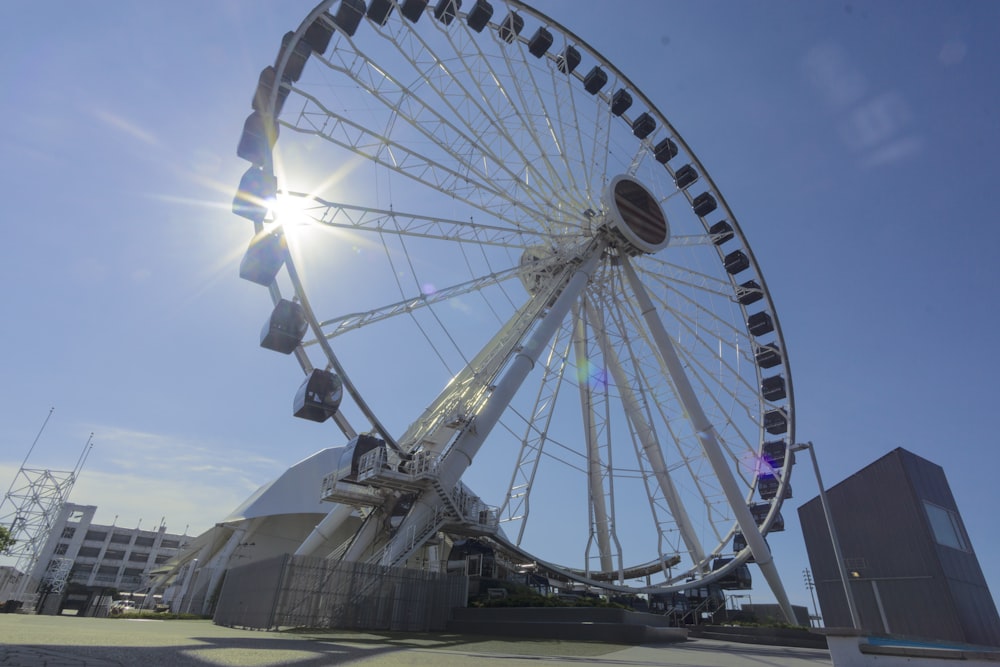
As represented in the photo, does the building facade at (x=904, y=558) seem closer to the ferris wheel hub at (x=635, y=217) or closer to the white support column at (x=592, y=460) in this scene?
the white support column at (x=592, y=460)

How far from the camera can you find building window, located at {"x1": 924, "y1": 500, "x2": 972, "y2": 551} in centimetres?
2339

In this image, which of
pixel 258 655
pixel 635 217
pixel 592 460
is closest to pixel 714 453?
pixel 592 460

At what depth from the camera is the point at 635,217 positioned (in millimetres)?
24547

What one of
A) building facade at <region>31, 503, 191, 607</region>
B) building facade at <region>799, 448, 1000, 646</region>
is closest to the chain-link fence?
building facade at <region>799, 448, 1000, 646</region>

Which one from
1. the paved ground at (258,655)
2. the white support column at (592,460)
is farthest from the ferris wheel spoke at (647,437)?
the paved ground at (258,655)

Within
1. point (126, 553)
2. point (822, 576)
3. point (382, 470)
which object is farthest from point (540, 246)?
point (126, 553)

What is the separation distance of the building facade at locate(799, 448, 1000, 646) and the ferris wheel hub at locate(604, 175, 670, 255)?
14272mm

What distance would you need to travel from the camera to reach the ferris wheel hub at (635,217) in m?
23.7

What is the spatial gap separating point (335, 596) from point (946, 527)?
1008 inches

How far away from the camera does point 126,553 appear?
77.9 m

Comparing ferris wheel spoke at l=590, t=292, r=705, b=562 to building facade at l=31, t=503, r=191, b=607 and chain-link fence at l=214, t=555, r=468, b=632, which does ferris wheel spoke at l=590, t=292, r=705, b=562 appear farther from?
building facade at l=31, t=503, r=191, b=607

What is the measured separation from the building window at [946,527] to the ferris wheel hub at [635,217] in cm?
1617

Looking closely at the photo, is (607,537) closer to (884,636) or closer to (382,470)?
(382,470)

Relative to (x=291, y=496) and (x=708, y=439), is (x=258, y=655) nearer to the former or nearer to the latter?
(x=708, y=439)
